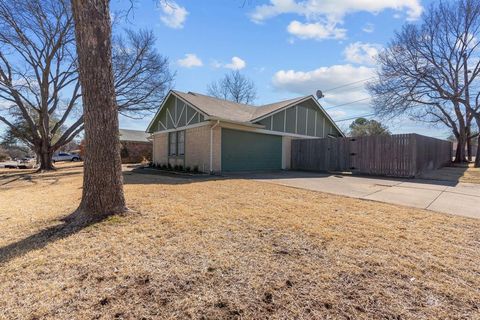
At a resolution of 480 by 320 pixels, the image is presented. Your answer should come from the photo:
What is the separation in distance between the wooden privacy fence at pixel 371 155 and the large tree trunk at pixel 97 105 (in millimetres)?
11801

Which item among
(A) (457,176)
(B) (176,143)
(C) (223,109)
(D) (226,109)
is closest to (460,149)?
(A) (457,176)

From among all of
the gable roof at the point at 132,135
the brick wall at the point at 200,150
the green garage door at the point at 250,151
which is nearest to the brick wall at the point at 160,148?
the brick wall at the point at 200,150

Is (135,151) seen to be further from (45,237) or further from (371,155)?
(45,237)

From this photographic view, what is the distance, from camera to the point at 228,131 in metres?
12.9

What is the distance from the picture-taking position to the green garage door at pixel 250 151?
1298cm

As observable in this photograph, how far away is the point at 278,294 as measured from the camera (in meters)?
2.21

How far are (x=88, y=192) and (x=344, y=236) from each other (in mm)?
4038

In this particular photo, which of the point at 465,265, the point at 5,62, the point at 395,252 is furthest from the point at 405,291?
the point at 5,62

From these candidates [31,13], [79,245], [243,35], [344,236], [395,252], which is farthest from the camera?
[31,13]

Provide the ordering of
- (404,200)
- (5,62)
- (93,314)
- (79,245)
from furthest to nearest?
(5,62), (404,200), (79,245), (93,314)

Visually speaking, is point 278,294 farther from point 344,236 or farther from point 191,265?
point 344,236

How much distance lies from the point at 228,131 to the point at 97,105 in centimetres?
903

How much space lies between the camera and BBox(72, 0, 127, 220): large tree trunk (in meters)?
4.05

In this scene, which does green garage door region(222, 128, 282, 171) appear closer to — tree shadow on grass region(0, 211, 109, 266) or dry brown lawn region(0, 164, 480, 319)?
dry brown lawn region(0, 164, 480, 319)
